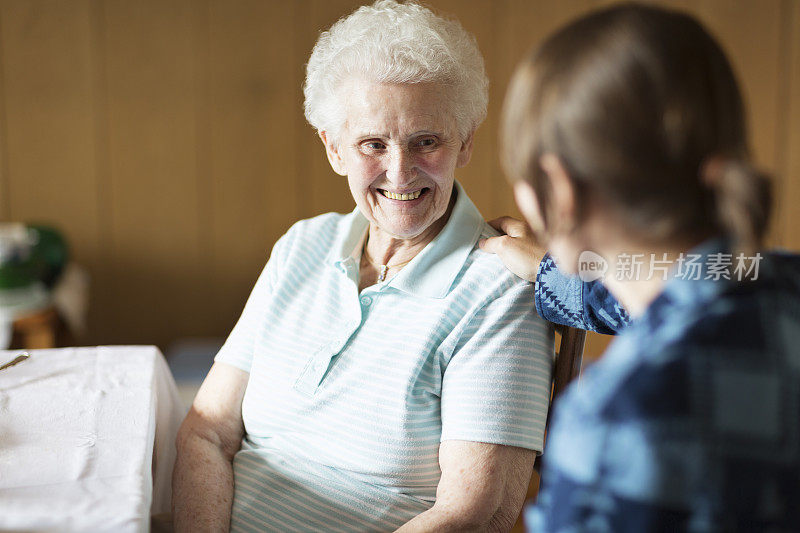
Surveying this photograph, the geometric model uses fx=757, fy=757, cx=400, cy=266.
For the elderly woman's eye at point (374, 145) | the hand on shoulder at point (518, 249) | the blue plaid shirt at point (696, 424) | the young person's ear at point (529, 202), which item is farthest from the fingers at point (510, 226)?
the blue plaid shirt at point (696, 424)

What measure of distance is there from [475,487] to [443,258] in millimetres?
411

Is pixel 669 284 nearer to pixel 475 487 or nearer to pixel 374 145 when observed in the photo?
pixel 475 487

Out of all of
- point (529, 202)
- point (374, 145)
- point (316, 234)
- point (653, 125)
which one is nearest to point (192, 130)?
point (316, 234)

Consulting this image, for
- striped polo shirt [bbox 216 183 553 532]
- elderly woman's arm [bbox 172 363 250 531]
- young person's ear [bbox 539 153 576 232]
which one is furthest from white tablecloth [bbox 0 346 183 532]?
young person's ear [bbox 539 153 576 232]

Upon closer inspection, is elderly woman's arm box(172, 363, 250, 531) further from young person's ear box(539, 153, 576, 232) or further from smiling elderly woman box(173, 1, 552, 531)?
young person's ear box(539, 153, 576, 232)

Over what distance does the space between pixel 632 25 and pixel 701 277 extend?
0.25 meters

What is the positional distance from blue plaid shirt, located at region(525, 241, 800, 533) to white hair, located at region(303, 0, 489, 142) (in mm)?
711

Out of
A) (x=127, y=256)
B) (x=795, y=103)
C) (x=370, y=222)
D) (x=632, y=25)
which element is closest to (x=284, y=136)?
(x=127, y=256)

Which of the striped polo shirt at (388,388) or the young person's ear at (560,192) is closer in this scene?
the young person's ear at (560,192)

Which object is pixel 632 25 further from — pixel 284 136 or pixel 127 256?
pixel 127 256

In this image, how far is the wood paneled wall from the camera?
3285mm

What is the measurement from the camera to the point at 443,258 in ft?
4.47

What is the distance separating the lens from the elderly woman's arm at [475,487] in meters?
1.15

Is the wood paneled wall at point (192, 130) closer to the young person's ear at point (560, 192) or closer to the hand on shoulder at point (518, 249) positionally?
the hand on shoulder at point (518, 249)
